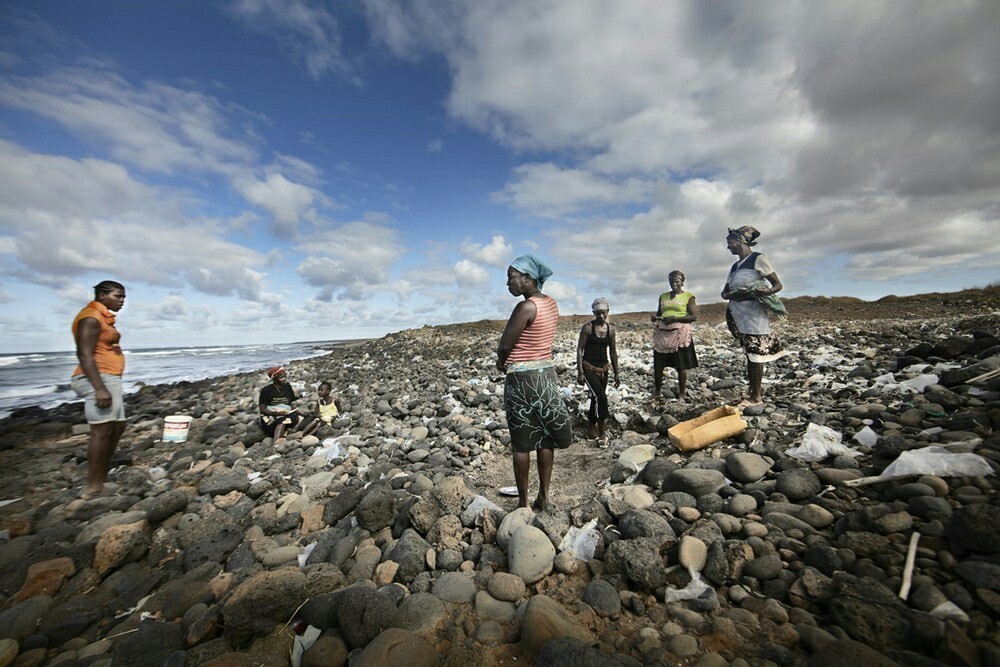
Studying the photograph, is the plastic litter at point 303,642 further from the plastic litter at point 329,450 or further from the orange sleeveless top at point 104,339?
the orange sleeveless top at point 104,339

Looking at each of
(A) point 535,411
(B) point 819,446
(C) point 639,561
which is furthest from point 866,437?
(A) point 535,411

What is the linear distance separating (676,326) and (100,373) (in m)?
7.84

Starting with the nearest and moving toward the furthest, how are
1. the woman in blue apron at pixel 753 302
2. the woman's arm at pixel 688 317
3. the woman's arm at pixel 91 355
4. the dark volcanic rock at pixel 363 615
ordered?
the dark volcanic rock at pixel 363 615 → the woman's arm at pixel 91 355 → the woman in blue apron at pixel 753 302 → the woman's arm at pixel 688 317

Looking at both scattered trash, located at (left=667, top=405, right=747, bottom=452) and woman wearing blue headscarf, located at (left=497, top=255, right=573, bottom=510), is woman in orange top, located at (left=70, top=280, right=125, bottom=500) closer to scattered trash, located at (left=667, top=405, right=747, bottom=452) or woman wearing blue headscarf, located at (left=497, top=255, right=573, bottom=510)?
woman wearing blue headscarf, located at (left=497, top=255, right=573, bottom=510)

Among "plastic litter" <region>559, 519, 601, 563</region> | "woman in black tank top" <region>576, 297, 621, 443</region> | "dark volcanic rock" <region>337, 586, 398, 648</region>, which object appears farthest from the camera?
"woman in black tank top" <region>576, 297, 621, 443</region>

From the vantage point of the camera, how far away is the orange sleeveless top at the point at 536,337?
130 inches

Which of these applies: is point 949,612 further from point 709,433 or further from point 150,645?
point 150,645

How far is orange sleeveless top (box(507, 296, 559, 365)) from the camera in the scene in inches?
130

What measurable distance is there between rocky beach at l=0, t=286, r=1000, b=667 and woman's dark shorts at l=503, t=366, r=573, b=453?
1.93 ft

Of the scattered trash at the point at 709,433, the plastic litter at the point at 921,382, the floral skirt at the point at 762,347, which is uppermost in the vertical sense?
the floral skirt at the point at 762,347

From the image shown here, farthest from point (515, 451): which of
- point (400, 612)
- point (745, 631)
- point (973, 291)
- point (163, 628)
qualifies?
point (973, 291)

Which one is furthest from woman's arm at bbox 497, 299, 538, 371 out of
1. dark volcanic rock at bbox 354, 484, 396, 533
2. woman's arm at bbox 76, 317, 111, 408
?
woman's arm at bbox 76, 317, 111, 408

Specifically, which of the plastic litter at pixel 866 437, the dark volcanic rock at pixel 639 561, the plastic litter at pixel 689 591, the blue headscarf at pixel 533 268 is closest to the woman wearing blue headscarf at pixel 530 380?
the blue headscarf at pixel 533 268

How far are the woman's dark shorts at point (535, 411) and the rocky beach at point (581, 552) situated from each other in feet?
1.93
